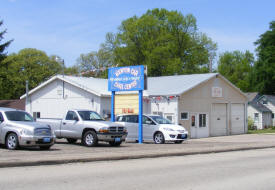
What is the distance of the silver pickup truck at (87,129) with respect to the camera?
20328 millimetres

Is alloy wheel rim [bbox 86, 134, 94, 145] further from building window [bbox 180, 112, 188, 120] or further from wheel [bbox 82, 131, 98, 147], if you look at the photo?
building window [bbox 180, 112, 188, 120]

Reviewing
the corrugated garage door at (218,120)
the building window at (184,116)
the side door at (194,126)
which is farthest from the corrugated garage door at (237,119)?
the building window at (184,116)

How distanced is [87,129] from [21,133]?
437 centimetres

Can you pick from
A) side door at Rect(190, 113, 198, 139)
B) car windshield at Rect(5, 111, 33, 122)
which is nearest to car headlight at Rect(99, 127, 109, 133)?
car windshield at Rect(5, 111, 33, 122)

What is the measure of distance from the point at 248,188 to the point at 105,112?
2570cm

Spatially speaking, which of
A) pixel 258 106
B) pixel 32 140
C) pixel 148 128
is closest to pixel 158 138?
pixel 148 128

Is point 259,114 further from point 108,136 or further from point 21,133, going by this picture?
point 21,133

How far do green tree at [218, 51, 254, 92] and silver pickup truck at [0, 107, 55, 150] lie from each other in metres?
74.9

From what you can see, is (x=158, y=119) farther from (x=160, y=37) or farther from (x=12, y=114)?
(x=160, y=37)

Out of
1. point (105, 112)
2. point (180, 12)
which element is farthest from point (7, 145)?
point (180, 12)

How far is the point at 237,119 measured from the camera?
132 feet

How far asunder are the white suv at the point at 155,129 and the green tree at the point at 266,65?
4793 centimetres

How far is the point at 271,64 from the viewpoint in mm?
69000

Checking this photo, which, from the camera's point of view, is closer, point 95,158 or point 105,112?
point 95,158
